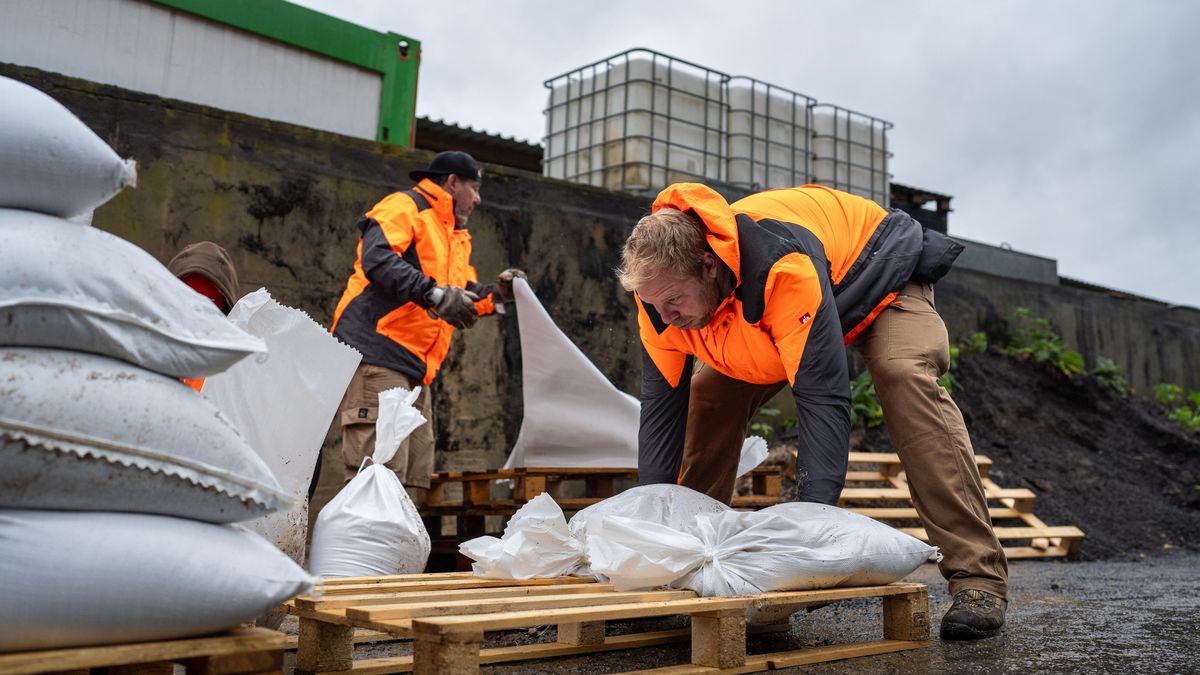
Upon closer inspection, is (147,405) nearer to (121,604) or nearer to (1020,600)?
(121,604)

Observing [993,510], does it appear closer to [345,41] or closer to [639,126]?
[639,126]

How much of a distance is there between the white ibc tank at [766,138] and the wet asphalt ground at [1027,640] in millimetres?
4901

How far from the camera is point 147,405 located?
1.69m

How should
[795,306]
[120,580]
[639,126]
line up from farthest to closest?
[639,126], [795,306], [120,580]

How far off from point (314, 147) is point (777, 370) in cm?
351

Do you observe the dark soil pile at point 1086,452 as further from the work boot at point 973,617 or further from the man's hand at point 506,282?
the work boot at point 973,617

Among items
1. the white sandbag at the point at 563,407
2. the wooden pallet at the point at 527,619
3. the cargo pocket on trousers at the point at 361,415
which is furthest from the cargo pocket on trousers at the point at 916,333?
the cargo pocket on trousers at the point at 361,415

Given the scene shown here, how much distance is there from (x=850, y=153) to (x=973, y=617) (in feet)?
23.6

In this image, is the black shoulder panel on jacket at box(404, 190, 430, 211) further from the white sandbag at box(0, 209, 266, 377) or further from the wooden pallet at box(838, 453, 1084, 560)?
the wooden pallet at box(838, 453, 1084, 560)

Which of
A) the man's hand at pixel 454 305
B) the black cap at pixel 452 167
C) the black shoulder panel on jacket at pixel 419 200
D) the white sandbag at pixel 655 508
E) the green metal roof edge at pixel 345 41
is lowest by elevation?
the white sandbag at pixel 655 508

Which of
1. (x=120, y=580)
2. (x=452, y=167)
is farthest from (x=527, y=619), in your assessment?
(x=452, y=167)

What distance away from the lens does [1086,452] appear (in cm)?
904

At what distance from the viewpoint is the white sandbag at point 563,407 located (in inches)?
181

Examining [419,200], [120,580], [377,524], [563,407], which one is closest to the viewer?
[120,580]
